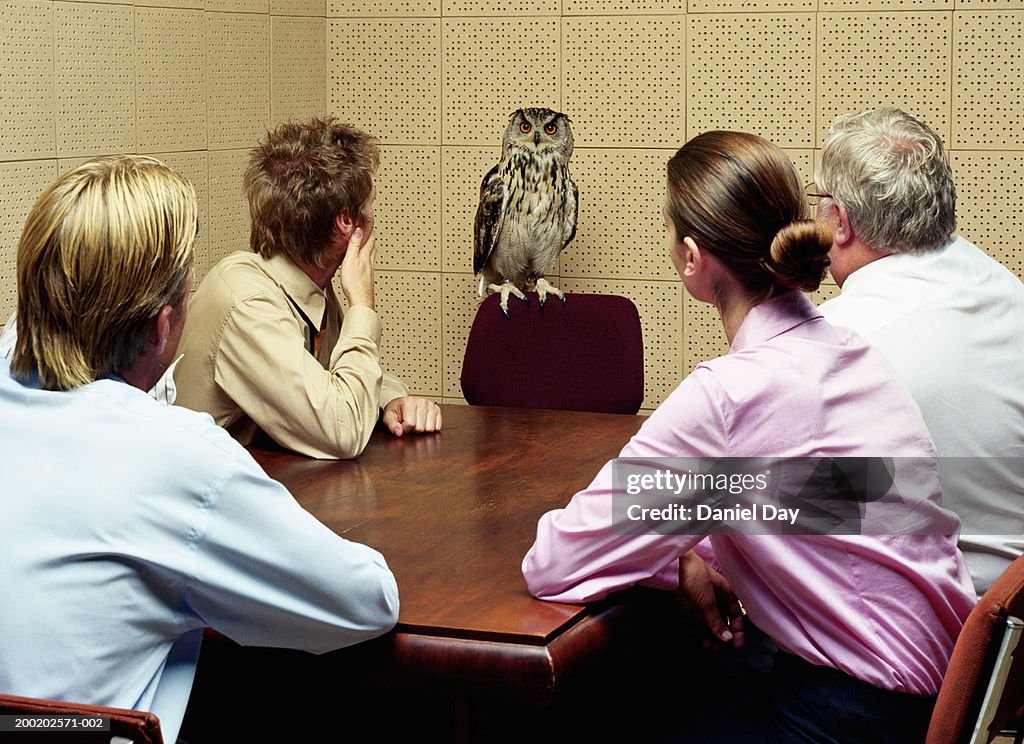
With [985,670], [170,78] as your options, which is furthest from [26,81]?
[985,670]

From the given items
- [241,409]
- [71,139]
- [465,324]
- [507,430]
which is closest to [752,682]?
[507,430]

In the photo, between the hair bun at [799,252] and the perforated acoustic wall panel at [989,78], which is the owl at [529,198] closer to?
the perforated acoustic wall panel at [989,78]

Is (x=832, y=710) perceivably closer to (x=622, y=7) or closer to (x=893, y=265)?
(x=893, y=265)

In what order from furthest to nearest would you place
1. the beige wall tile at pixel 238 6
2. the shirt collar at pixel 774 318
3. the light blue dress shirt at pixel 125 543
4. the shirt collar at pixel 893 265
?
the beige wall tile at pixel 238 6 → the shirt collar at pixel 893 265 → the shirt collar at pixel 774 318 → the light blue dress shirt at pixel 125 543

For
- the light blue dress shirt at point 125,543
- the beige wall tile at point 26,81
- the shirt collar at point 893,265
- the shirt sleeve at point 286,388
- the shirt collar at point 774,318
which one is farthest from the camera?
the beige wall tile at point 26,81

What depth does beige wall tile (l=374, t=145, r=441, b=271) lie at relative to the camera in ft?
15.0

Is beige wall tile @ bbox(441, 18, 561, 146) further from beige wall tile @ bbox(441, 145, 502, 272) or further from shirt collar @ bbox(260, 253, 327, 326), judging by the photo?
shirt collar @ bbox(260, 253, 327, 326)

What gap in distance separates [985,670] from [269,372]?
149 centimetres

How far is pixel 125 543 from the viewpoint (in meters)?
1.29

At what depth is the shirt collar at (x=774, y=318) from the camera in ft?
5.56

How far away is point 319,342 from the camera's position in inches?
113

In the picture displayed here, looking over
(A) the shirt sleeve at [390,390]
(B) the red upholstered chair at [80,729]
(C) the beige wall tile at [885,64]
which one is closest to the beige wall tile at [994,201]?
(C) the beige wall tile at [885,64]

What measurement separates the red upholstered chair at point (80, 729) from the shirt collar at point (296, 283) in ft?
5.27

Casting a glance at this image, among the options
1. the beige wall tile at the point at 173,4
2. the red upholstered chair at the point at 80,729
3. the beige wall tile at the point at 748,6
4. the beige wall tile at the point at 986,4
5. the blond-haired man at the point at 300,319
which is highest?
the beige wall tile at the point at 748,6
